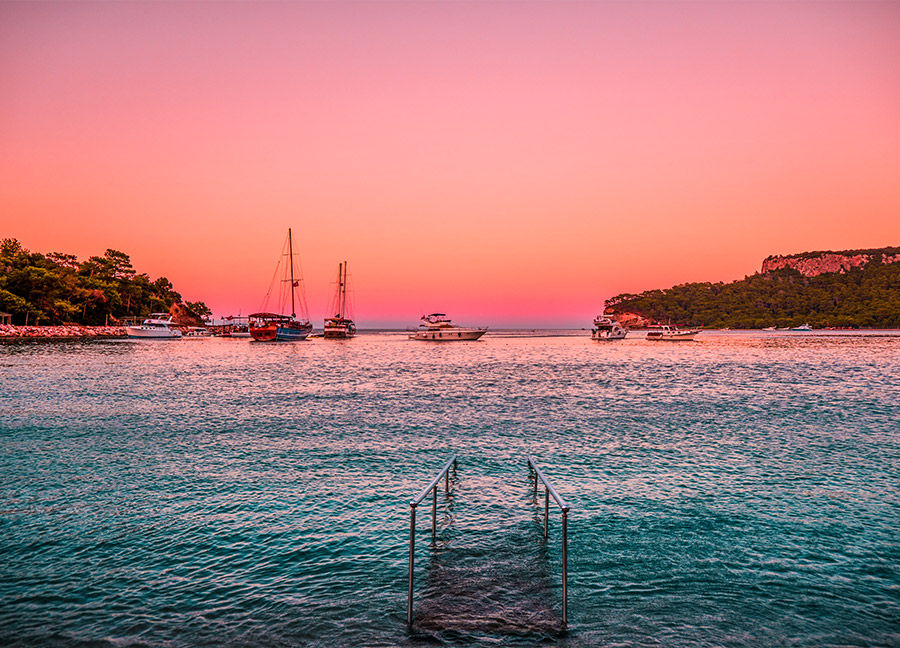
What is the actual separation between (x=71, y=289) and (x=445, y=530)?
14741 centimetres

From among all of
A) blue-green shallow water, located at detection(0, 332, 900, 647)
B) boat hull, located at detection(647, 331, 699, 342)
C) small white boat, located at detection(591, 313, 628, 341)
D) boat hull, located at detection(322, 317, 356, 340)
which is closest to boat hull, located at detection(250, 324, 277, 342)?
boat hull, located at detection(322, 317, 356, 340)

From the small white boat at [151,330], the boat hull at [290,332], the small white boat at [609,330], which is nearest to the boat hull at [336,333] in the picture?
the boat hull at [290,332]

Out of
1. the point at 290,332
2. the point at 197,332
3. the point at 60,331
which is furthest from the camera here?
the point at 197,332

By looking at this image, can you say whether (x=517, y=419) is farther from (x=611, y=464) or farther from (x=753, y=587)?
(x=753, y=587)

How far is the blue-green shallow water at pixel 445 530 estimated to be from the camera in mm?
7168

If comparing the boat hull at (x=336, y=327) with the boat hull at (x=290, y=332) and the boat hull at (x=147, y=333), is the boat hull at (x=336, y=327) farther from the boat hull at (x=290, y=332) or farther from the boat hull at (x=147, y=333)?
the boat hull at (x=147, y=333)

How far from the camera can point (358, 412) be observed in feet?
94.9

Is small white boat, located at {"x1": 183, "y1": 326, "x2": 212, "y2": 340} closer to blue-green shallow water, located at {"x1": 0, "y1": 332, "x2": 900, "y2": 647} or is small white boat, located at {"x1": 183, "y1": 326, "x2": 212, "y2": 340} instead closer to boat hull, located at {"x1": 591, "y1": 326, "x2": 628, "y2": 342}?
boat hull, located at {"x1": 591, "y1": 326, "x2": 628, "y2": 342}

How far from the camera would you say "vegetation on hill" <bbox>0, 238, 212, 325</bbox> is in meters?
108

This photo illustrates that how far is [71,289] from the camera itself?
124 meters

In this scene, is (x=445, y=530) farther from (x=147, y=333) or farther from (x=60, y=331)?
(x=147, y=333)

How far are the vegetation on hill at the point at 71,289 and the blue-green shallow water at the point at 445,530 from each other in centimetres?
10748

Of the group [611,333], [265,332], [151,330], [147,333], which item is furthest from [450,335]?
[147,333]

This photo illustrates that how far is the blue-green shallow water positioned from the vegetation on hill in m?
107
